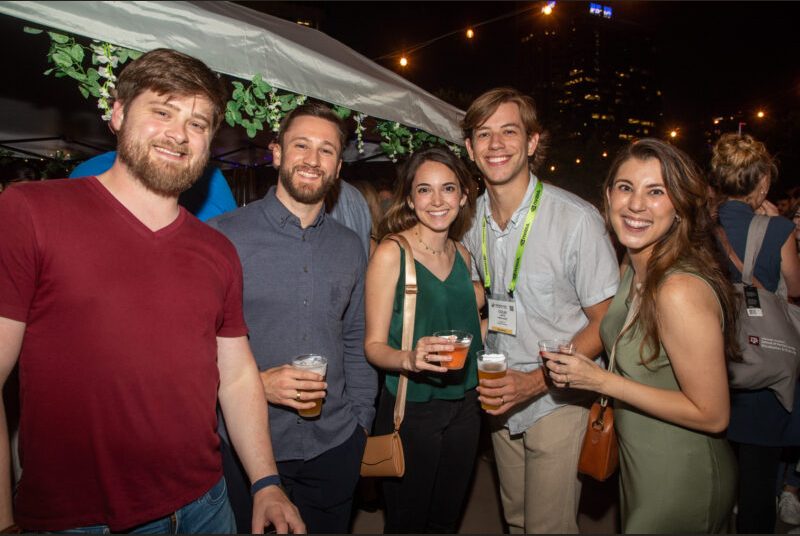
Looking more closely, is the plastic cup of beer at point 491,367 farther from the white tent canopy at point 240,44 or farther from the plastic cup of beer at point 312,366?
the white tent canopy at point 240,44

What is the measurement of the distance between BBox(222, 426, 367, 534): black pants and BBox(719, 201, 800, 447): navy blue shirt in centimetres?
237

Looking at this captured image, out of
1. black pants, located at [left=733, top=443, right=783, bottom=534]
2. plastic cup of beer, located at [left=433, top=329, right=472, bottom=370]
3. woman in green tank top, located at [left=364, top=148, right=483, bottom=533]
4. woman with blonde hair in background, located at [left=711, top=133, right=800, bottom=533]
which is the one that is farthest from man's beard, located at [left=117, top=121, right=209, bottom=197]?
black pants, located at [left=733, top=443, right=783, bottom=534]

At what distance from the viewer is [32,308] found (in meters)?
1.44

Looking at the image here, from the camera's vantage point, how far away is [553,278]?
8.70ft

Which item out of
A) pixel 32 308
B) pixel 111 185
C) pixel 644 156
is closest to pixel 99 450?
pixel 32 308

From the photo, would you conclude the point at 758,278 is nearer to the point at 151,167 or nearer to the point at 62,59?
the point at 151,167

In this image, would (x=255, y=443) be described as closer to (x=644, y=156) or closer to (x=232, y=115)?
(x=232, y=115)

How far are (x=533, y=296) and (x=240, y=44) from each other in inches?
85.9

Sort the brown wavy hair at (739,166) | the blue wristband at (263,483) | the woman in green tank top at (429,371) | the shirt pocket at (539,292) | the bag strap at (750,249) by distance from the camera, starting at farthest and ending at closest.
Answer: the brown wavy hair at (739,166) < the bag strap at (750,249) < the shirt pocket at (539,292) < the woman in green tank top at (429,371) < the blue wristband at (263,483)

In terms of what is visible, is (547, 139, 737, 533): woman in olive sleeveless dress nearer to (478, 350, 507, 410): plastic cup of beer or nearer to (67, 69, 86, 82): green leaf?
(478, 350, 507, 410): plastic cup of beer

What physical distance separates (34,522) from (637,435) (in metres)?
2.34

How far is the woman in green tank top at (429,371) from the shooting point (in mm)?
2525

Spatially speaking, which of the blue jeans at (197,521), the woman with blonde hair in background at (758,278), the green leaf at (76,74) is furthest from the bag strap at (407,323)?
the woman with blonde hair in background at (758,278)

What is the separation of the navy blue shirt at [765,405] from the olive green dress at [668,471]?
1103 mm
